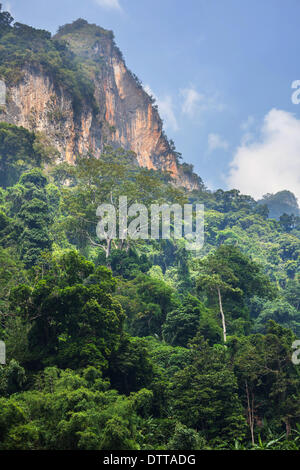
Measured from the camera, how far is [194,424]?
403 inches

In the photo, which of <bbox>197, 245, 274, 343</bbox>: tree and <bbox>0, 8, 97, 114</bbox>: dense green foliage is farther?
<bbox>0, 8, 97, 114</bbox>: dense green foliage

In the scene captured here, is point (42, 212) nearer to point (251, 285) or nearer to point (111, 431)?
point (251, 285)

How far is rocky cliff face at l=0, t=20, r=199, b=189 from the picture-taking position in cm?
3859

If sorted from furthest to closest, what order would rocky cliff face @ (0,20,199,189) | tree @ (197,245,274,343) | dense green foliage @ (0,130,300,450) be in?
1. rocky cliff face @ (0,20,199,189)
2. tree @ (197,245,274,343)
3. dense green foliage @ (0,130,300,450)

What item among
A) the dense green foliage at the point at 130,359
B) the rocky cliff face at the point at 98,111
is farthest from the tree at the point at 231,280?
the rocky cliff face at the point at 98,111

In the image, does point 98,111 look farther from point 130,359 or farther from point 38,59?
point 130,359

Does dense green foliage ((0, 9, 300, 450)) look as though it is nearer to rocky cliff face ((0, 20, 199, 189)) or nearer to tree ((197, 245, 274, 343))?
tree ((197, 245, 274, 343))

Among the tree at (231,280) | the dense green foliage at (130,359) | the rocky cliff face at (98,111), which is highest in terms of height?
the rocky cliff face at (98,111)

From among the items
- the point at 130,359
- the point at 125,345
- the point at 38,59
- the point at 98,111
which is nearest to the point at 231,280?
the point at 125,345

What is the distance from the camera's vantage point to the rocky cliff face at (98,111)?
38594mm

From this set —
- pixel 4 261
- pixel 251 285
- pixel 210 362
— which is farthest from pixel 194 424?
pixel 251 285

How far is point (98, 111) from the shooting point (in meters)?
46.2

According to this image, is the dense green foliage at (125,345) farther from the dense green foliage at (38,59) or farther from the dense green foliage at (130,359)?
the dense green foliage at (38,59)

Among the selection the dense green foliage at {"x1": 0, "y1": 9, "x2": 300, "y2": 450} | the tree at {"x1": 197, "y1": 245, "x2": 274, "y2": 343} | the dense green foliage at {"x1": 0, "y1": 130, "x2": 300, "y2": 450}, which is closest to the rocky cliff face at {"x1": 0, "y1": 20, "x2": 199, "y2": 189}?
the dense green foliage at {"x1": 0, "y1": 9, "x2": 300, "y2": 450}
